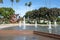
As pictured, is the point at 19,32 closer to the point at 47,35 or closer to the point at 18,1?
the point at 47,35

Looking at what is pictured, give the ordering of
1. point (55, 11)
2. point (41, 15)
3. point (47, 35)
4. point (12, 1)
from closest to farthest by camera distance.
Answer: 1. point (47, 35)
2. point (55, 11)
3. point (41, 15)
4. point (12, 1)

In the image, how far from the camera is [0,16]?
253 feet

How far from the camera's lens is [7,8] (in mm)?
87500

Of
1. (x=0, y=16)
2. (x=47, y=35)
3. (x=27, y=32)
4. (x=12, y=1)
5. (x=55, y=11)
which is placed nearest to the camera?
(x=47, y=35)

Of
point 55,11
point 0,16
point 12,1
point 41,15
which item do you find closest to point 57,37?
point 55,11

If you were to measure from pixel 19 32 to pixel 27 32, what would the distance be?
0.87 meters

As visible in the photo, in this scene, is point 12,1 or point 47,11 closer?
point 47,11

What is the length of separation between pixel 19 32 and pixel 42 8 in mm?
55785

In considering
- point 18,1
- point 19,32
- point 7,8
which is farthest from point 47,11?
point 19,32

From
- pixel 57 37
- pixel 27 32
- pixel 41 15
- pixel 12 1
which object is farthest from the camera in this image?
pixel 12 1

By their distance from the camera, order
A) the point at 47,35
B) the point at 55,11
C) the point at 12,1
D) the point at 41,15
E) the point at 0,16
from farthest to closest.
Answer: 1. the point at 12,1
2. the point at 0,16
3. the point at 41,15
4. the point at 55,11
5. the point at 47,35

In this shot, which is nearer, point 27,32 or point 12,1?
point 27,32

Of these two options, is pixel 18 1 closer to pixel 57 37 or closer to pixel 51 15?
pixel 51 15

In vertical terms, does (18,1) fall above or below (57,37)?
above
